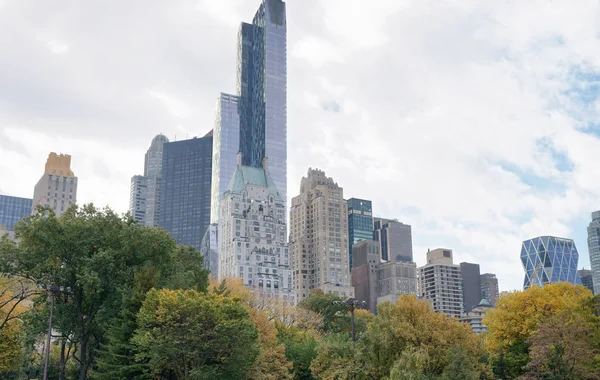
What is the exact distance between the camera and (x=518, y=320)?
65.1 metres

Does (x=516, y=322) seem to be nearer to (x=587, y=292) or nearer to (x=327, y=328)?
(x=587, y=292)

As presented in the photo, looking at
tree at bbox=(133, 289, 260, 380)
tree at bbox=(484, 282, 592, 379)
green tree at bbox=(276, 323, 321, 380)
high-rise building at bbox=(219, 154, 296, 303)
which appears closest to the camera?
tree at bbox=(133, 289, 260, 380)

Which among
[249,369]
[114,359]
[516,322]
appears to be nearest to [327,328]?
[516,322]

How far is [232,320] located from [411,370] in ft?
44.4

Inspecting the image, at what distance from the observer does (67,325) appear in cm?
5528

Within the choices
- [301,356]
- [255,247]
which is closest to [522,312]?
[301,356]

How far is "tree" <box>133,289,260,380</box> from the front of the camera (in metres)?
46.6

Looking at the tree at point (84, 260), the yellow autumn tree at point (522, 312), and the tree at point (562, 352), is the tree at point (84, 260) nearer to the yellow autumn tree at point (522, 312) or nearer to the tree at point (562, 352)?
the tree at point (562, 352)

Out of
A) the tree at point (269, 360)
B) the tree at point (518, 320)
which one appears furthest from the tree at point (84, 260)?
the tree at point (518, 320)

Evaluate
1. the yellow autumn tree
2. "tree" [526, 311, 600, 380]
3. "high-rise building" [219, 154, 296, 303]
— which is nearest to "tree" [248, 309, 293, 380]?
"tree" [526, 311, 600, 380]

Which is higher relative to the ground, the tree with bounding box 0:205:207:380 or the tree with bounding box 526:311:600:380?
the tree with bounding box 0:205:207:380

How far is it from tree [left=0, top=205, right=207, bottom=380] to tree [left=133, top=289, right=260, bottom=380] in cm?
610

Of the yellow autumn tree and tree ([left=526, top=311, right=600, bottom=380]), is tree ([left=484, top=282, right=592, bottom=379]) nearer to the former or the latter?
the yellow autumn tree

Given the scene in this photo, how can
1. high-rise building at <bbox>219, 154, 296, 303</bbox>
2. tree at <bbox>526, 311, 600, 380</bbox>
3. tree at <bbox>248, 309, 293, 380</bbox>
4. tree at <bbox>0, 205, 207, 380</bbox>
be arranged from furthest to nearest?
high-rise building at <bbox>219, 154, 296, 303</bbox>
tree at <bbox>248, 309, 293, 380</bbox>
tree at <bbox>0, 205, 207, 380</bbox>
tree at <bbox>526, 311, 600, 380</bbox>
